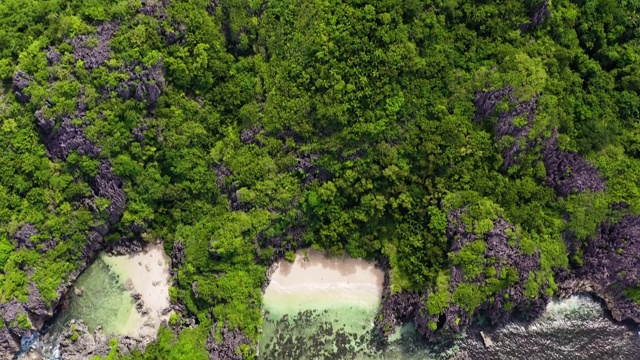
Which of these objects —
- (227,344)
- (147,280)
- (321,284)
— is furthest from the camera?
(321,284)

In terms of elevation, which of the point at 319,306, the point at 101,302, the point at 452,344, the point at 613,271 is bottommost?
the point at 452,344

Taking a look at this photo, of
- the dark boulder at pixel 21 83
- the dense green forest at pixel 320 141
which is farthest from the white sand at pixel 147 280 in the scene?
the dark boulder at pixel 21 83

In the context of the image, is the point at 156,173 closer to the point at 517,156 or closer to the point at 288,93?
the point at 288,93

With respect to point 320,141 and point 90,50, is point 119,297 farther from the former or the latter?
point 320,141

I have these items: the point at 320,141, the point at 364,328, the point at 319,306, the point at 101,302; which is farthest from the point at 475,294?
the point at 101,302

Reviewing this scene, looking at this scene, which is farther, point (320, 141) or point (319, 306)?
point (319, 306)

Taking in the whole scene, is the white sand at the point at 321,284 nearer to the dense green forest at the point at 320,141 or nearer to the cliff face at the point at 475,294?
the dense green forest at the point at 320,141

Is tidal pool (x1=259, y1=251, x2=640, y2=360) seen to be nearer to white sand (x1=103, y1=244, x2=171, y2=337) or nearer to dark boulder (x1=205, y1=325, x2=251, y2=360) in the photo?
dark boulder (x1=205, y1=325, x2=251, y2=360)
